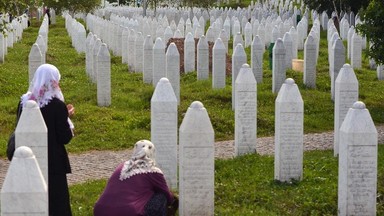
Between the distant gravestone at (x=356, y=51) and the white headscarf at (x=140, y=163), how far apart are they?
1338 cm

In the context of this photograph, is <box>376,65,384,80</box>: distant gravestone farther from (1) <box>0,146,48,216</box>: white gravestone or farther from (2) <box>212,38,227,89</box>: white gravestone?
(1) <box>0,146,48,216</box>: white gravestone

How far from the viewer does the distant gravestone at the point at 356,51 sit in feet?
67.7

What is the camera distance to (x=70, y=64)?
2383 cm

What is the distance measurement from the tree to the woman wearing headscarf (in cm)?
835

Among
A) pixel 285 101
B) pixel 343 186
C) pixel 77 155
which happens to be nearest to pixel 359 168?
pixel 343 186

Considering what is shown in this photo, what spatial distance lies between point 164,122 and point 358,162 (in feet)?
7.39

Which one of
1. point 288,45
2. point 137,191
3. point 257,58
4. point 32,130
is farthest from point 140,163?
point 288,45

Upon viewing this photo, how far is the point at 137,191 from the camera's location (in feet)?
25.9

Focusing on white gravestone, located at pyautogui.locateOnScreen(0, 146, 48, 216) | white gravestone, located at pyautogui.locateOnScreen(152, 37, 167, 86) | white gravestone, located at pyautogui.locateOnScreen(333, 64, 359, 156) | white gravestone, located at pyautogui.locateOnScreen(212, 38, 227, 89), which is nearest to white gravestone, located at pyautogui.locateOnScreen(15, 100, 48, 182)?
white gravestone, located at pyautogui.locateOnScreen(0, 146, 48, 216)

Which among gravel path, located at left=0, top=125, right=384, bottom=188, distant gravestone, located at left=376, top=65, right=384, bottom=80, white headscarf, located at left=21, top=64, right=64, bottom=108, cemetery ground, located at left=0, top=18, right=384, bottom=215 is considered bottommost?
gravel path, located at left=0, top=125, right=384, bottom=188

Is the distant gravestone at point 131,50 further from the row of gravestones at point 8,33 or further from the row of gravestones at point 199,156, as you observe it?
the row of gravestones at point 199,156

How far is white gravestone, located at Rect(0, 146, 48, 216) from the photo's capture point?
20.8 ft

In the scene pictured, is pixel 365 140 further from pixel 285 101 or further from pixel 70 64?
pixel 70 64

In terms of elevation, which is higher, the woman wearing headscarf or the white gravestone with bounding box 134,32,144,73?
the white gravestone with bounding box 134,32,144,73
